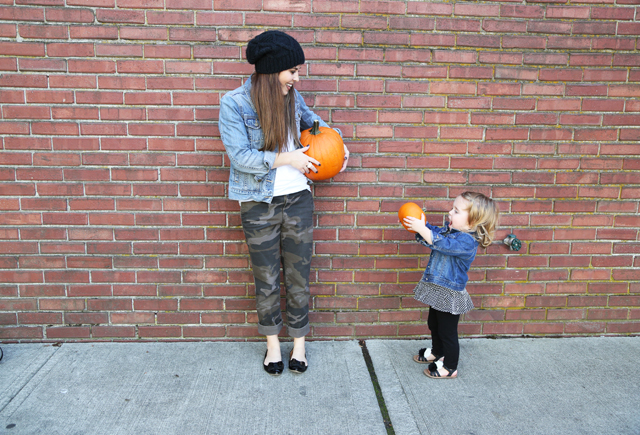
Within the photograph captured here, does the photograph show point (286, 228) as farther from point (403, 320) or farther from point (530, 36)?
point (530, 36)

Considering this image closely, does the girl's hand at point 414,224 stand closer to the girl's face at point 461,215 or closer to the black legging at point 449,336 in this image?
the girl's face at point 461,215

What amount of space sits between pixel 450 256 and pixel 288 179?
3.58 feet

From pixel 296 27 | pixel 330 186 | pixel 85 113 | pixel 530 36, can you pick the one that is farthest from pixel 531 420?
pixel 85 113

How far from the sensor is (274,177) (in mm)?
2826

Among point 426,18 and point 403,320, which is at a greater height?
point 426,18

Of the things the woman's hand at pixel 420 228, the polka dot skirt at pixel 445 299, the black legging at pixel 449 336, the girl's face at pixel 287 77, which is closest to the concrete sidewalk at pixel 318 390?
the black legging at pixel 449 336

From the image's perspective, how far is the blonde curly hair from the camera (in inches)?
109

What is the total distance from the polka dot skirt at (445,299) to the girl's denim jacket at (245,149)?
1.13 meters

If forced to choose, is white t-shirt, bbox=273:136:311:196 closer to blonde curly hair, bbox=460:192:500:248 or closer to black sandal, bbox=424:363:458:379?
blonde curly hair, bbox=460:192:500:248

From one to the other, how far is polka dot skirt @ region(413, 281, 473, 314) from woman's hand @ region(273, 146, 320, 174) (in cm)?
103

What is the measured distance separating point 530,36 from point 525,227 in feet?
4.33

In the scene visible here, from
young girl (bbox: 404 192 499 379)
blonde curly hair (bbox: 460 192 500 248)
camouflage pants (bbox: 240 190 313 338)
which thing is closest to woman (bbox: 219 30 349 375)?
camouflage pants (bbox: 240 190 313 338)

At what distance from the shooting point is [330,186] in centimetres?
326

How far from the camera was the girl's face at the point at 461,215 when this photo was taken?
9.16 ft
